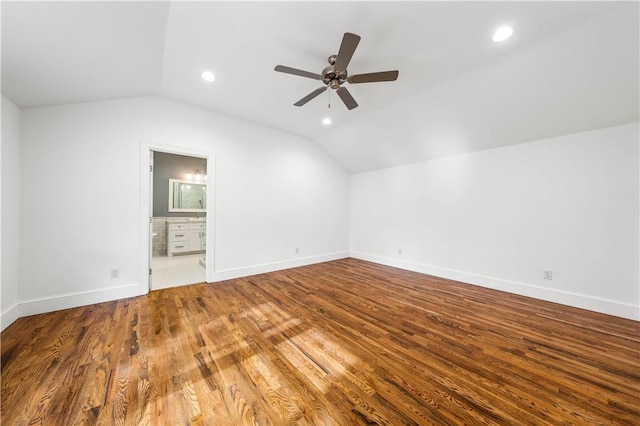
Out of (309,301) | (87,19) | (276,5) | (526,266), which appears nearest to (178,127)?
(87,19)

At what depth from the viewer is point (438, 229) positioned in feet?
13.7

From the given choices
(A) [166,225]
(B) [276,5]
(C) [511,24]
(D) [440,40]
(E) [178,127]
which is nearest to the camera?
(B) [276,5]

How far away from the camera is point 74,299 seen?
2.65 m

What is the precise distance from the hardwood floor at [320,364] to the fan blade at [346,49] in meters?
2.47

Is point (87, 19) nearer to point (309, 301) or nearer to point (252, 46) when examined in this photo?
point (252, 46)

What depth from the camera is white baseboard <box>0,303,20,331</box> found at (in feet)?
7.00

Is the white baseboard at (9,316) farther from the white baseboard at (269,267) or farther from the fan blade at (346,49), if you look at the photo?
the fan blade at (346,49)

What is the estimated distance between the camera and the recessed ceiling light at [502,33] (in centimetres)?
195

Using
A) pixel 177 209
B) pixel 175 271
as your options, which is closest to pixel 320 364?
pixel 175 271

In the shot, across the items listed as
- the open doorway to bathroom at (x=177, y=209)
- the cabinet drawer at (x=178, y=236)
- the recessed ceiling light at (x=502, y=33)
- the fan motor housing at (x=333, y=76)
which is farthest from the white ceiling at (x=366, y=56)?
the cabinet drawer at (x=178, y=236)

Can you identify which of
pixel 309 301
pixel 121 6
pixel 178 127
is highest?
pixel 121 6

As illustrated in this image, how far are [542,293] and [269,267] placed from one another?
13.7 ft

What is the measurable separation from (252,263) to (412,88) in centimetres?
371

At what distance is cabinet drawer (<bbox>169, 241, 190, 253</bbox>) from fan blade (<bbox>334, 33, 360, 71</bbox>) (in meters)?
5.51
